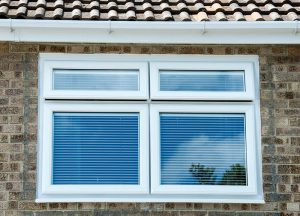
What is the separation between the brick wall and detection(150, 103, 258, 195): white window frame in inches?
5.8

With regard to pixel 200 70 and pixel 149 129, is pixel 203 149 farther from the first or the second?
pixel 200 70

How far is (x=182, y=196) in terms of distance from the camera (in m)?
9.19

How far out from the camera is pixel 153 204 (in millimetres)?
9133

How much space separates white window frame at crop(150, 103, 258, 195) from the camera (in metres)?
9.19

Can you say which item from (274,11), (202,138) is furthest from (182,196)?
(274,11)

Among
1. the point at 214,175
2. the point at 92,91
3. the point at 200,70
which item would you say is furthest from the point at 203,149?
the point at 92,91

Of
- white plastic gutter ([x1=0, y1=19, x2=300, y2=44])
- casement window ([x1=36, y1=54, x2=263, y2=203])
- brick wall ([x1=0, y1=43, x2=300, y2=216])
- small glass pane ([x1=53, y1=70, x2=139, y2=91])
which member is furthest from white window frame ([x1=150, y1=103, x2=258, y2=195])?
white plastic gutter ([x1=0, y1=19, x2=300, y2=44])

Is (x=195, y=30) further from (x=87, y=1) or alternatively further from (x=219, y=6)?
(x=87, y=1)

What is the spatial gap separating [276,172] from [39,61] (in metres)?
3.10

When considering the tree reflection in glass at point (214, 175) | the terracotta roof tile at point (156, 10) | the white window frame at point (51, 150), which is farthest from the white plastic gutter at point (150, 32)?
the tree reflection in glass at point (214, 175)

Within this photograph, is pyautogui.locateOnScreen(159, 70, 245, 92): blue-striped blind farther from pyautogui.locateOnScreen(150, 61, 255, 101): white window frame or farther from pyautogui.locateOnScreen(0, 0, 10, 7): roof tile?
pyautogui.locateOnScreen(0, 0, 10, 7): roof tile

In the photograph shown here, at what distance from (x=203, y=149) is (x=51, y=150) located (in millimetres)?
1779

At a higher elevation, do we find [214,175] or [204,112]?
[204,112]

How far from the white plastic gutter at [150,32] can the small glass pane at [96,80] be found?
40cm
